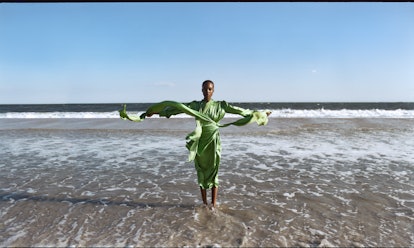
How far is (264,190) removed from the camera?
239 inches

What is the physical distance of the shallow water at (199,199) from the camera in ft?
13.1

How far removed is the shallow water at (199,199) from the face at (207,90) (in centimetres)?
178

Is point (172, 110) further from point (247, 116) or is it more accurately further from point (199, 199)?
point (199, 199)

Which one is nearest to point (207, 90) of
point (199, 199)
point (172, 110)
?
point (172, 110)

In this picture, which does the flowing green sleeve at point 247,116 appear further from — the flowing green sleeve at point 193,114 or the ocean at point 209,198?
the ocean at point 209,198

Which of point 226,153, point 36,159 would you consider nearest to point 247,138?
point 226,153

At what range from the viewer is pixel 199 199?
18.2 ft

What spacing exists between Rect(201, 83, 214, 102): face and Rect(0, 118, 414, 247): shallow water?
178cm

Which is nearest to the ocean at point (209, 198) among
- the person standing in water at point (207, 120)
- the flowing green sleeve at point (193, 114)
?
the person standing in water at point (207, 120)

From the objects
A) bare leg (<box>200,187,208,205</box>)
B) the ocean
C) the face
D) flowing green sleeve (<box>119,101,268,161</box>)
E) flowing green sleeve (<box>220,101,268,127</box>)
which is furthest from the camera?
bare leg (<box>200,187,208,205</box>)

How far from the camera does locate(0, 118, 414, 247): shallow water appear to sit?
13.1ft

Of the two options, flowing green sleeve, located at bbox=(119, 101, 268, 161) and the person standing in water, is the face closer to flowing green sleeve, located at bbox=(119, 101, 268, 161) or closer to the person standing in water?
the person standing in water

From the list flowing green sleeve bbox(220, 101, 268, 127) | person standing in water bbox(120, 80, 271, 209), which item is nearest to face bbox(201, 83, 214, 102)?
person standing in water bbox(120, 80, 271, 209)

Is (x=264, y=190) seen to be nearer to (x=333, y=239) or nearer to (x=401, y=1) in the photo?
(x=333, y=239)
